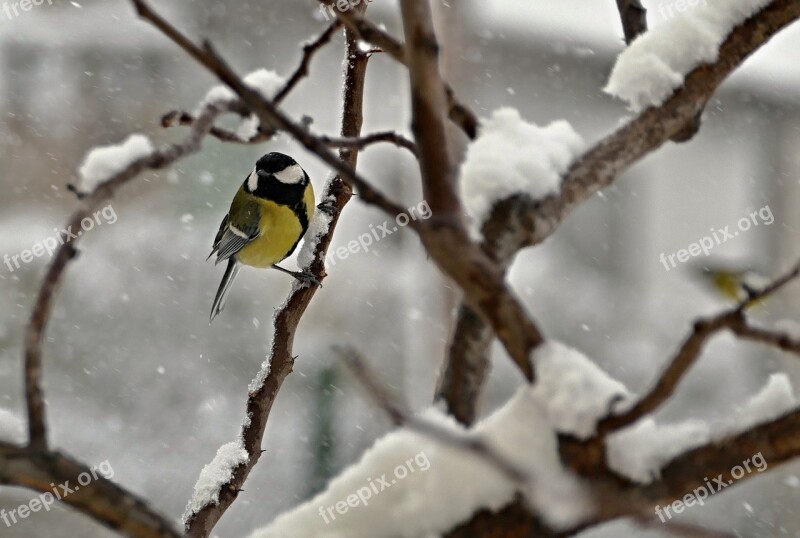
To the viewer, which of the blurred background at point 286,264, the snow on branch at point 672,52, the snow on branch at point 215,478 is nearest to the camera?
the snow on branch at point 672,52

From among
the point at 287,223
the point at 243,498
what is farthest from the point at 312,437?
the point at 287,223

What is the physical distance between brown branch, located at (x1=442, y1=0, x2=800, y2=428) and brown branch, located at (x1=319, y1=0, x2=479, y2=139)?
73 millimetres

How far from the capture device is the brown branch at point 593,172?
484 millimetres

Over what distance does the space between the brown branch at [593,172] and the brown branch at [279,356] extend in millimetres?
339

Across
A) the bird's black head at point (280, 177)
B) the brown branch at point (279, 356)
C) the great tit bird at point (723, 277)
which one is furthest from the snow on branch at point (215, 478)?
the great tit bird at point (723, 277)

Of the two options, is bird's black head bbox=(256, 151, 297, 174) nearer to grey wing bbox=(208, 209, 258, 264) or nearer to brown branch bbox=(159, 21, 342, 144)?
grey wing bbox=(208, 209, 258, 264)

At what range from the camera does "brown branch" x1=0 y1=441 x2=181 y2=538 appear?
0.39 m

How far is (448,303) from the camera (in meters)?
3.06

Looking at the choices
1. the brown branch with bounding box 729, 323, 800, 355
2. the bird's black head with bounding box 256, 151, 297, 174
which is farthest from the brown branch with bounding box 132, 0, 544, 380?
the bird's black head with bounding box 256, 151, 297, 174

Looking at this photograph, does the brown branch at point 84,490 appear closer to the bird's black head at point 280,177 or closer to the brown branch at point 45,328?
the brown branch at point 45,328

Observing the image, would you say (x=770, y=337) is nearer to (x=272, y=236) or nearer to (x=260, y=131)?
(x=260, y=131)

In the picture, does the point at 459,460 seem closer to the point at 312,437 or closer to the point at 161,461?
the point at 312,437

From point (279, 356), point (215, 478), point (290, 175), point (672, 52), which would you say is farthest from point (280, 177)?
point (672, 52)

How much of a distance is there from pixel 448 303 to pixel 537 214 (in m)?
2.56
